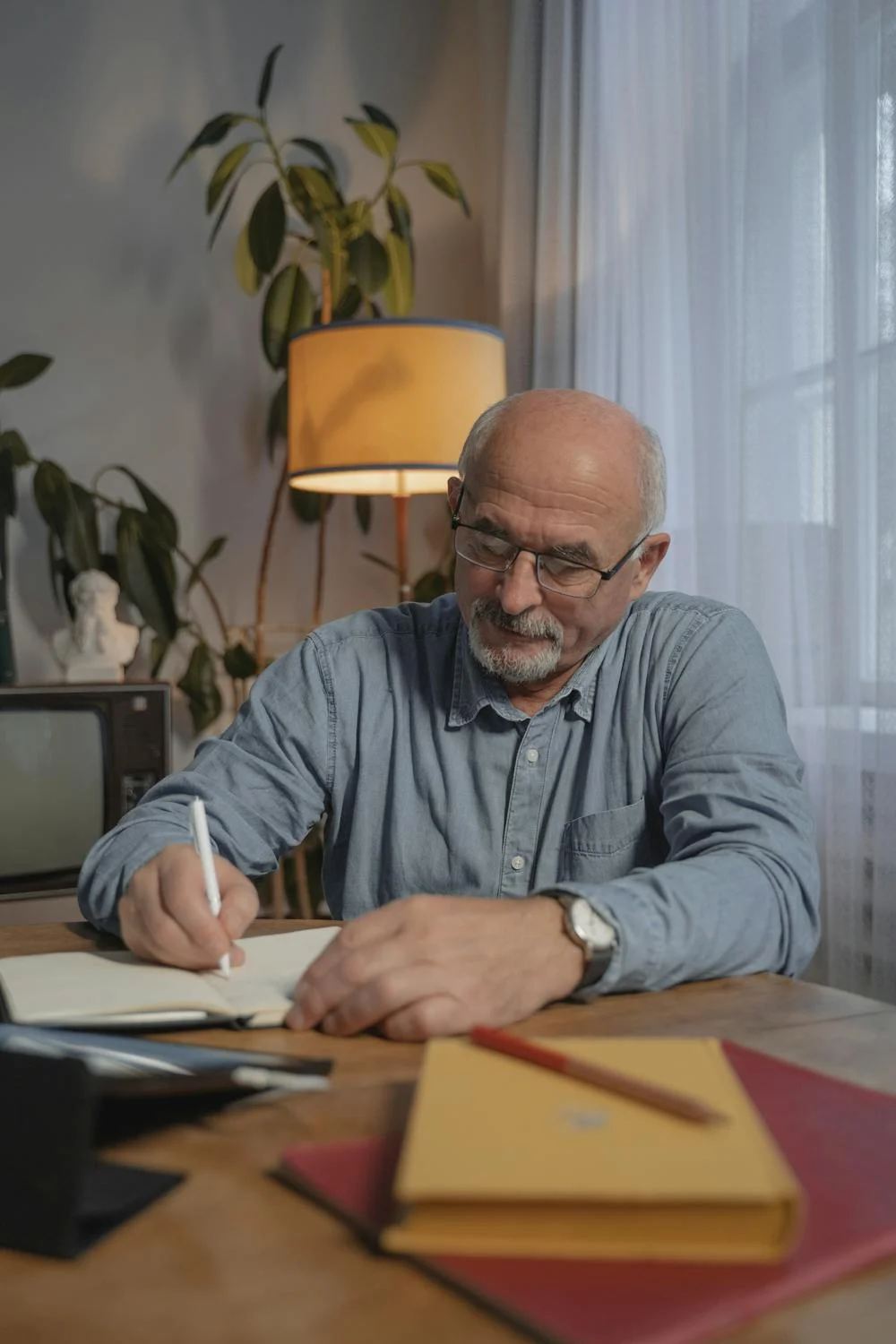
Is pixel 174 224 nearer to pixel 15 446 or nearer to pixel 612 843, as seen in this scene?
pixel 15 446

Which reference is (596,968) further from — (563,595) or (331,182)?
(331,182)

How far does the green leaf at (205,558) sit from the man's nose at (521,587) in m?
1.77

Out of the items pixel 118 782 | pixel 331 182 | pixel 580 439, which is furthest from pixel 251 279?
pixel 580 439

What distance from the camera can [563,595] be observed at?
137cm

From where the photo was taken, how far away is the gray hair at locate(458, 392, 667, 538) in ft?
4.69

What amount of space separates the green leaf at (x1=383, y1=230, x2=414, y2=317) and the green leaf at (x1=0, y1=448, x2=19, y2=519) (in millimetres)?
929

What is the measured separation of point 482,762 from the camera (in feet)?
4.72

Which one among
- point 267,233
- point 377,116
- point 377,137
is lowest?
point 267,233

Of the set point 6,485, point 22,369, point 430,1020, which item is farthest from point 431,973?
point 22,369

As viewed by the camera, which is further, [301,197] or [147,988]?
[301,197]

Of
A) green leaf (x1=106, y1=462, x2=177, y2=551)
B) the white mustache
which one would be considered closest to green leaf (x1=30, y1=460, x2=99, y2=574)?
green leaf (x1=106, y1=462, x2=177, y2=551)

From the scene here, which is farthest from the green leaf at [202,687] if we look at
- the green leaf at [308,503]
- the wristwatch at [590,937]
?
the wristwatch at [590,937]

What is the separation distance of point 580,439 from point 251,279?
1.77 meters

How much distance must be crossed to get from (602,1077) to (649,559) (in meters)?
0.97
